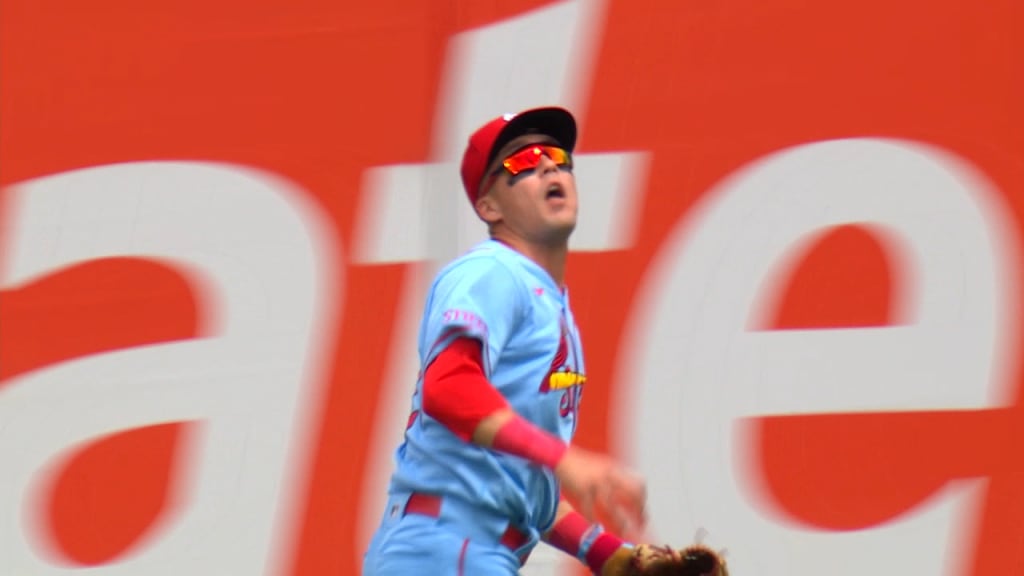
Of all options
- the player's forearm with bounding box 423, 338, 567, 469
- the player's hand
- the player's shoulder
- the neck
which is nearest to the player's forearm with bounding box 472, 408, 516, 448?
the player's forearm with bounding box 423, 338, 567, 469

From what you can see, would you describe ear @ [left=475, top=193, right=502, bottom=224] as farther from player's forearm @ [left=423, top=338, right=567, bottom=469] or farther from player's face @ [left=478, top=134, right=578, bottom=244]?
player's forearm @ [left=423, top=338, right=567, bottom=469]

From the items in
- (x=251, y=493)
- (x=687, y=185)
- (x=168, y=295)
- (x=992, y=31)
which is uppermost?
(x=992, y=31)

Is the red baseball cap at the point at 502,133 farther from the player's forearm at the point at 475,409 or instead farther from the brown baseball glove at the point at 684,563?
the brown baseball glove at the point at 684,563

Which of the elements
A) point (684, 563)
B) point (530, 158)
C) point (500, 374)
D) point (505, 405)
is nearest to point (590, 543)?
point (684, 563)

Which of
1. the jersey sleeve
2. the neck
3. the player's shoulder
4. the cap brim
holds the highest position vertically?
the cap brim

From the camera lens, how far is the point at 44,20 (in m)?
5.15

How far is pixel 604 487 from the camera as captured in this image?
2.73 meters

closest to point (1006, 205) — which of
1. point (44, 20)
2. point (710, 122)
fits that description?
point (710, 122)

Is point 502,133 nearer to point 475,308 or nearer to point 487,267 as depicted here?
point 487,267

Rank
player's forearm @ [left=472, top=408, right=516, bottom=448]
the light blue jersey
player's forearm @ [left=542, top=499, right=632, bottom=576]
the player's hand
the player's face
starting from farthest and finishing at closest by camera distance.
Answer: player's forearm @ [left=542, top=499, right=632, bottom=576], the player's face, the light blue jersey, player's forearm @ [left=472, top=408, right=516, bottom=448], the player's hand

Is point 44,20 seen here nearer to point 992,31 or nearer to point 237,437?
point 237,437

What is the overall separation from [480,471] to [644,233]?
172cm

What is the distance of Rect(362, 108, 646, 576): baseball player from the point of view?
9.36ft

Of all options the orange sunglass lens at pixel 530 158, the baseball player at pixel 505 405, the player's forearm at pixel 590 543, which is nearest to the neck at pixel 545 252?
the baseball player at pixel 505 405
